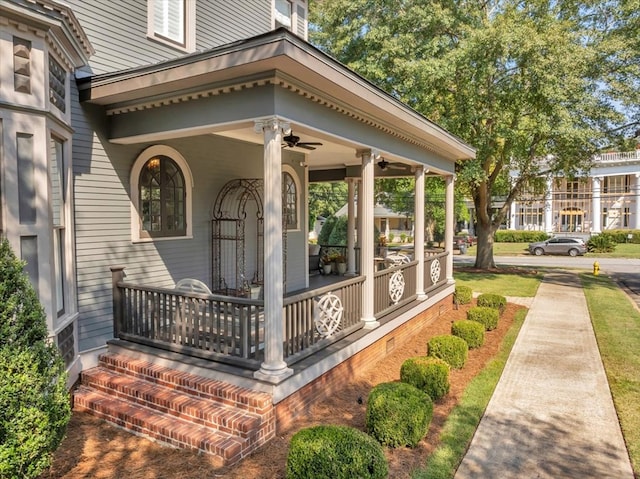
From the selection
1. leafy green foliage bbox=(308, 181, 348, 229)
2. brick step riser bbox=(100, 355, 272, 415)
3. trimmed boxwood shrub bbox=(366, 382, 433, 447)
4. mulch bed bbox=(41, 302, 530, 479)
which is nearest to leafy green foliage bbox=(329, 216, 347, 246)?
leafy green foliage bbox=(308, 181, 348, 229)

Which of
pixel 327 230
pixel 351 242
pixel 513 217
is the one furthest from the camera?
pixel 513 217

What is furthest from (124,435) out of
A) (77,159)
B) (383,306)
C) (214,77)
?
(383,306)

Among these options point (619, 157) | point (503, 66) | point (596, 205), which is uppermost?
point (619, 157)

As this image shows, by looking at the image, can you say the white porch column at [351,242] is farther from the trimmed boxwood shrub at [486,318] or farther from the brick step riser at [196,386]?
the brick step riser at [196,386]

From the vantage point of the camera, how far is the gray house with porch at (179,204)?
4.29 metres

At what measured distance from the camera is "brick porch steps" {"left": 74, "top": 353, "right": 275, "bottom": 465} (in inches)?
169

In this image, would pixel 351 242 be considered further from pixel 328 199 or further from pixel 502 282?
pixel 328 199

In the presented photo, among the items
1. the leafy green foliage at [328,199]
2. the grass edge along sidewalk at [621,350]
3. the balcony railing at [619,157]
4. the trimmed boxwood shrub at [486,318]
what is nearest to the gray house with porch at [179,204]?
the trimmed boxwood shrub at [486,318]

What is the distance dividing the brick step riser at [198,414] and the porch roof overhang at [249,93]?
3084mm

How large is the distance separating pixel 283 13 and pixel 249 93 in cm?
652

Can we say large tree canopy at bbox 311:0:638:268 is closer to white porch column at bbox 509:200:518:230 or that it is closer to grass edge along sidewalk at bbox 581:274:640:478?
grass edge along sidewalk at bbox 581:274:640:478

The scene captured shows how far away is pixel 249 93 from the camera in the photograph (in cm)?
476

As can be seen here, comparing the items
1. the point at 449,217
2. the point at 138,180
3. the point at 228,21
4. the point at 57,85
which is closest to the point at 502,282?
the point at 449,217

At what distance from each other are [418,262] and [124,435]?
250 inches
